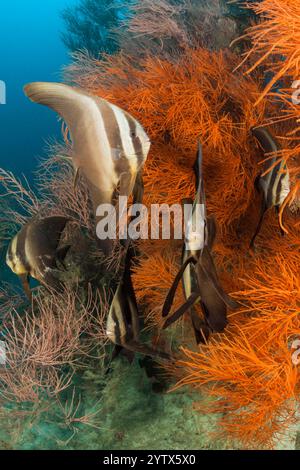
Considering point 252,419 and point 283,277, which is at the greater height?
point 283,277

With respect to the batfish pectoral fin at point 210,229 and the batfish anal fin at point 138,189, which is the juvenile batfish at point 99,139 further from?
the batfish pectoral fin at point 210,229

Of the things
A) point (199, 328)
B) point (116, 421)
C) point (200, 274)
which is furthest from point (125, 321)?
point (116, 421)

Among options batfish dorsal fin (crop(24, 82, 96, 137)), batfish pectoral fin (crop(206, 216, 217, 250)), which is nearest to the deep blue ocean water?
batfish pectoral fin (crop(206, 216, 217, 250))

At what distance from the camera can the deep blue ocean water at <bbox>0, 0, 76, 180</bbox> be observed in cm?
4494

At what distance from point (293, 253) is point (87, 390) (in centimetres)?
202

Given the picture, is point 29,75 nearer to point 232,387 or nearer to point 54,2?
point 54,2

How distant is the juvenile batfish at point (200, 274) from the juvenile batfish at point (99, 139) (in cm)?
36

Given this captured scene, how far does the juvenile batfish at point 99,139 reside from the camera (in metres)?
1.27

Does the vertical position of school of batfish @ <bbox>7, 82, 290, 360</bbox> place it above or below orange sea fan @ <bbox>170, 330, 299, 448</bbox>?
above

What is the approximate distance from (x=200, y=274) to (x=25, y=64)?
61.4 m

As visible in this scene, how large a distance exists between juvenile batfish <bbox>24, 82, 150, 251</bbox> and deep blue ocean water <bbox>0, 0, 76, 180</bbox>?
40424 millimetres

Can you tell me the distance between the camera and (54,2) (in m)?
61.8

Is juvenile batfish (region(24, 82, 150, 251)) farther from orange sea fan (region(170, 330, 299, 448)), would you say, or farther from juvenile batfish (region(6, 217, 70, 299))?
orange sea fan (region(170, 330, 299, 448))

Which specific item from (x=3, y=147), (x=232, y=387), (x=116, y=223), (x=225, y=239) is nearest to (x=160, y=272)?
(x=225, y=239)
